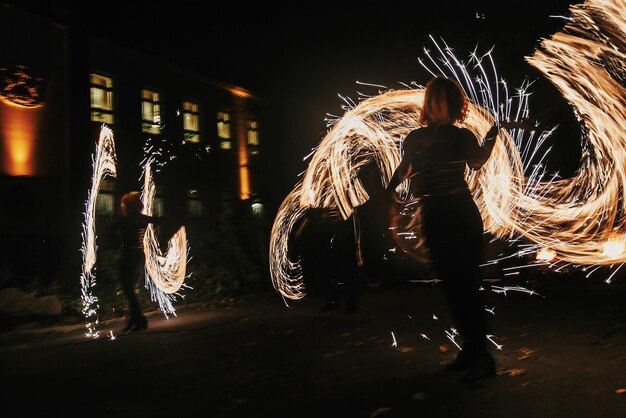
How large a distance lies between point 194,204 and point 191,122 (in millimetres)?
3454

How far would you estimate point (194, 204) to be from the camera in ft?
88.1

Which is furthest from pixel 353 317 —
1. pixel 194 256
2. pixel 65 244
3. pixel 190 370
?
pixel 65 244

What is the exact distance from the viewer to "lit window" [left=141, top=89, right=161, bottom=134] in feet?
80.3

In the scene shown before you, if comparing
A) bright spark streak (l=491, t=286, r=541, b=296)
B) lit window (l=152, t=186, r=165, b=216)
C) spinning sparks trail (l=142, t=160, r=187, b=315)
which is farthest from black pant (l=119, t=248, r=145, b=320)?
lit window (l=152, t=186, r=165, b=216)

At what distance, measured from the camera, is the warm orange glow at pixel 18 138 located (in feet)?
61.7

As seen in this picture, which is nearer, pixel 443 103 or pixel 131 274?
pixel 443 103

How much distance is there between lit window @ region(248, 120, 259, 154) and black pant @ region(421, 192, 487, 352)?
25528 millimetres

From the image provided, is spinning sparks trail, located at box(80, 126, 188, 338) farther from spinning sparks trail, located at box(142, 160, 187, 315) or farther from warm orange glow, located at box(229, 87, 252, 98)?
warm orange glow, located at box(229, 87, 252, 98)

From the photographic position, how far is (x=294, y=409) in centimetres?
452

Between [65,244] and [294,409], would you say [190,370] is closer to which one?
[294,409]

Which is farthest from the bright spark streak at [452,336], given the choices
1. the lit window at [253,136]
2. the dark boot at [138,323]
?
the lit window at [253,136]

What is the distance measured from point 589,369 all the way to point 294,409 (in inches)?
87.7

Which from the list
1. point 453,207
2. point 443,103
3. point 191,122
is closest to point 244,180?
point 191,122

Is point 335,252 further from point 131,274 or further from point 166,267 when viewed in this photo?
point 166,267
